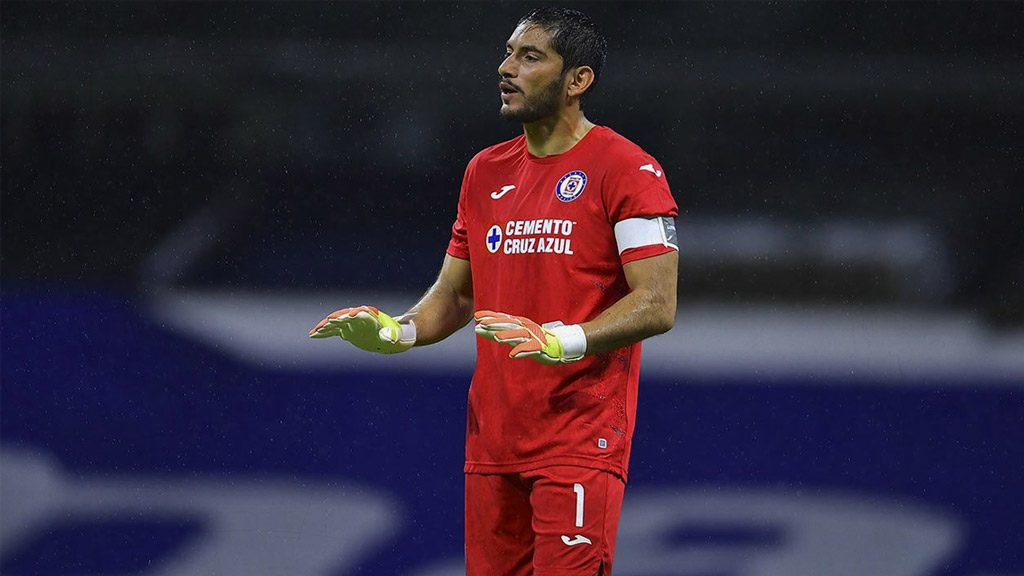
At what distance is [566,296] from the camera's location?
277 centimetres

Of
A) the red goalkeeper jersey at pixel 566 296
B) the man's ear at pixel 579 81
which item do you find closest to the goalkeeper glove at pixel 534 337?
the red goalkeeper jersey at pixel 566 296

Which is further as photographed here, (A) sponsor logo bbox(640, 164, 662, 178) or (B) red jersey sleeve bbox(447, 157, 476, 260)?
(B) red jersey sleeve bbox(447, 157, 476, 260)

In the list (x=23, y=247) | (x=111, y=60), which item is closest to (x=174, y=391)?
(x=23, y=247)

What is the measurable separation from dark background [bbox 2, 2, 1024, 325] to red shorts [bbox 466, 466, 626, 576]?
5.66 ft

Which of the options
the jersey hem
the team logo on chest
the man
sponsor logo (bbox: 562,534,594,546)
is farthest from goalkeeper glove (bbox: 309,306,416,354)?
sponsor logo (bbox: 562,534,594,546)

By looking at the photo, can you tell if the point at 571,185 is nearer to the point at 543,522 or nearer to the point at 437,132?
the point at 543,522

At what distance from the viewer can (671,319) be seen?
105 inches

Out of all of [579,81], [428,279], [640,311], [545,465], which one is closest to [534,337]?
[640,311]

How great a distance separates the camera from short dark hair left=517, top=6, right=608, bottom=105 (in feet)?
9.66

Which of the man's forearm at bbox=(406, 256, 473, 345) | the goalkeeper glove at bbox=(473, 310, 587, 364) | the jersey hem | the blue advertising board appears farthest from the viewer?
the blue advertising board

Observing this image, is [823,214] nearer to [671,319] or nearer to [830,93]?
[830,93]

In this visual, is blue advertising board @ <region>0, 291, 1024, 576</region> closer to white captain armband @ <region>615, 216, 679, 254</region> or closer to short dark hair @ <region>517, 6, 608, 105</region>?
short dark hair @ <region>517, 6, 608, 105</region>

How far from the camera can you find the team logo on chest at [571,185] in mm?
2801

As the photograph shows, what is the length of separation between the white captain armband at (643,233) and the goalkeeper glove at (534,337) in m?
0.23
